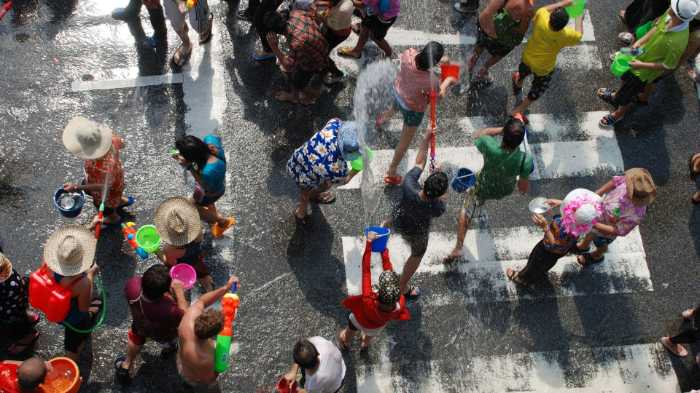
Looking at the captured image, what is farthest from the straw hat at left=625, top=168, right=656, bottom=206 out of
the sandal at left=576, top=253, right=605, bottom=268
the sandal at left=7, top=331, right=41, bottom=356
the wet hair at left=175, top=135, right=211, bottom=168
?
the sandal at left=7, top=331, right=41, bottom=356

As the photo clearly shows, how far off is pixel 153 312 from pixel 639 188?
180 inches

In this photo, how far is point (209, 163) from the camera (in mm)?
6152

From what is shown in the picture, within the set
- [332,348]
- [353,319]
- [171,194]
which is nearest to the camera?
[332,348]

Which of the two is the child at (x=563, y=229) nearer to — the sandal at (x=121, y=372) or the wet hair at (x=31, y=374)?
the sandal at (x=121, y=372)

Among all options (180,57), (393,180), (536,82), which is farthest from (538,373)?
(180,57)

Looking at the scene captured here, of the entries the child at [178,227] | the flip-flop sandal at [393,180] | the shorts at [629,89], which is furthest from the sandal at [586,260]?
the child at [178,227]

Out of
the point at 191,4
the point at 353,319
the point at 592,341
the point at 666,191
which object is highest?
the point at 191,4

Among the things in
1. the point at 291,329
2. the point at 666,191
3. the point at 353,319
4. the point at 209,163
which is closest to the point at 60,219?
the point at 209,163

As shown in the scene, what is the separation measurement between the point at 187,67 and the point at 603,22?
19.7ft

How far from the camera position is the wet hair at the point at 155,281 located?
16.8ft

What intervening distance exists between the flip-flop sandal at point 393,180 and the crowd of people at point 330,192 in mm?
39

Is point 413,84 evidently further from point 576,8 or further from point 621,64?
point 621,64

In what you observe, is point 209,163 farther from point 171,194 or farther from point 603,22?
point 603,22

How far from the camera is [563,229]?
6.33 meters
